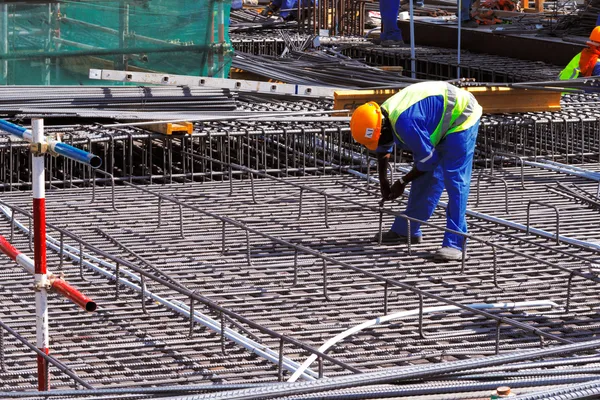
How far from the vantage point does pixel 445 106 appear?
8398 millimetres

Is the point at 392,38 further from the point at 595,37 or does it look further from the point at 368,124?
the point at 368,124

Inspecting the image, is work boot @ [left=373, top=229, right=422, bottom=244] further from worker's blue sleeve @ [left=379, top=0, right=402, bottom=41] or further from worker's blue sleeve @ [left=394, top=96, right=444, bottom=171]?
worker's blue sleeve @ [left=379, top=0, right=402, bottom=41]

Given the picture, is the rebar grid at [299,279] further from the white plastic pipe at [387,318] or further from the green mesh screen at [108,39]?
the green mesh screen at [108,39]

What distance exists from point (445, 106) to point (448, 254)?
42.5 inches

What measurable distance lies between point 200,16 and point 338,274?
6440 millimetres

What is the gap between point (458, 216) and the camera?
8602 millimetres

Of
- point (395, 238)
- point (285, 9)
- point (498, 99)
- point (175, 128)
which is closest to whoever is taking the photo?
point (395, 238)

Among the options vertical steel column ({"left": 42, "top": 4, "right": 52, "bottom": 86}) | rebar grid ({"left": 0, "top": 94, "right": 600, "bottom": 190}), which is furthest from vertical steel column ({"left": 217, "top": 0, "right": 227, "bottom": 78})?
vertical steel column ({"left": 42, "top": 4, "right": 52, "bottom": 86})

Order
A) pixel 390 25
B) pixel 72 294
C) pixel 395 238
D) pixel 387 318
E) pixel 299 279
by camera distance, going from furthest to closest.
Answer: pixel 390 25, pixel 395 238, pixel 299 279, pixel 387 318, pixel 72 294

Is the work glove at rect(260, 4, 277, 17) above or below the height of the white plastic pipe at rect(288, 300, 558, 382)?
above

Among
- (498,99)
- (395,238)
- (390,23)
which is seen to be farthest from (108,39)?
(390,23)

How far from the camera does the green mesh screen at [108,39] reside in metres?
13.0

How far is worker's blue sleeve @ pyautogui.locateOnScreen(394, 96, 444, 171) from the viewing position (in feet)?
26.8

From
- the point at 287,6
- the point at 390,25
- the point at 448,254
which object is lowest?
the point at 448,254
